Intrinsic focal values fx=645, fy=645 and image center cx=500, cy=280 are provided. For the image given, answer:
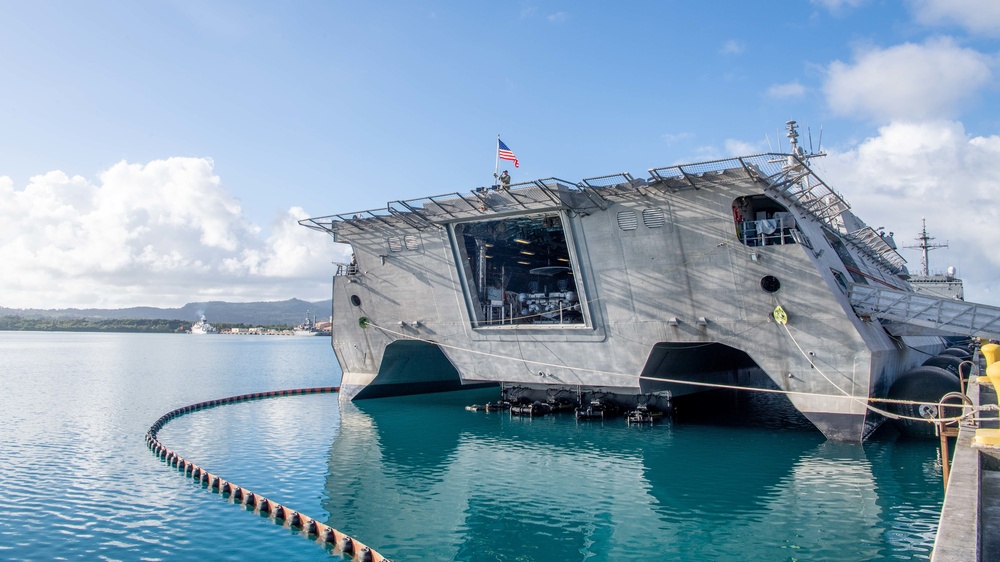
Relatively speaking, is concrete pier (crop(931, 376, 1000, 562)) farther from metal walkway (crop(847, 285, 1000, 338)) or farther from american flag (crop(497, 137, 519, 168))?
american flag (crop(497, 137, 519, 168))

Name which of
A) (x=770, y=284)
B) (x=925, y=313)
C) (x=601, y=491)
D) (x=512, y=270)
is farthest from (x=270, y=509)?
(x=925, y=313)

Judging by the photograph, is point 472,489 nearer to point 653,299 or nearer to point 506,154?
point 653,299

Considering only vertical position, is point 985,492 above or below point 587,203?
below

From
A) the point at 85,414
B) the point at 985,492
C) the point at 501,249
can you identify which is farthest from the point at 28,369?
the point at 985,492

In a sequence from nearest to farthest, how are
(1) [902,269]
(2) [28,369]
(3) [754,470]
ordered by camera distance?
(3) [754,470] → (1) [902,269] → (2) [28,369]

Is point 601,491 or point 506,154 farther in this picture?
point 506,154

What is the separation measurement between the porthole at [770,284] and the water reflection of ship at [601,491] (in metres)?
6.20

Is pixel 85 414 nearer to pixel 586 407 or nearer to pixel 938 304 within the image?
pixel 586 407

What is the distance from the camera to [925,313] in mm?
25359

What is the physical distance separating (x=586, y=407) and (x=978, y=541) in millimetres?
26021

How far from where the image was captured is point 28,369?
7062 centimetres

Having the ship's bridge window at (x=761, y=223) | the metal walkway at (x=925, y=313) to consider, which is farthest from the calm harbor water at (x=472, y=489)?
the ship's bridge window at (x=761, y=223)

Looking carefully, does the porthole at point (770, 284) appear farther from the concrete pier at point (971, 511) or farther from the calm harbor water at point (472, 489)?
the concrete pier at point (971, 511)

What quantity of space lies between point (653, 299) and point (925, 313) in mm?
10434
